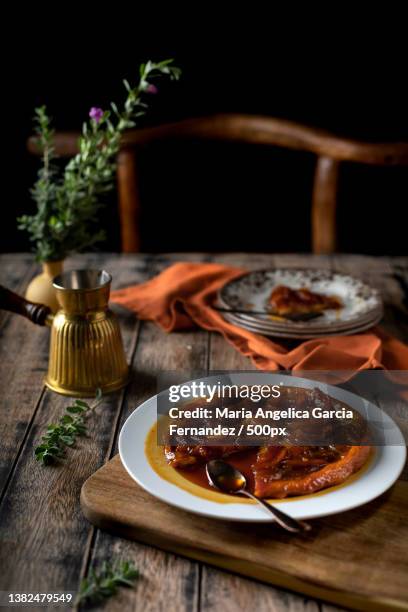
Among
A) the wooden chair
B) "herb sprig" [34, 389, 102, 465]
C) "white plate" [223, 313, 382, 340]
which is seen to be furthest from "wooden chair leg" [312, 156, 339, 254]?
"herb sprig" [34, 389, 102, 465]

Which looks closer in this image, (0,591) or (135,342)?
(0,591)

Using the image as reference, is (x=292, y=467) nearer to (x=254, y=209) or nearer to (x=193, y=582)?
(x=193, y=582)

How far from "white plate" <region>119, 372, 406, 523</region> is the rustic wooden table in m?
0.07

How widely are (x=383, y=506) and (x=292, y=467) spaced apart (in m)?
0.12

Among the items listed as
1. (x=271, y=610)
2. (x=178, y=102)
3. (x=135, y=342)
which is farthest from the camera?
(x=178, y=102)

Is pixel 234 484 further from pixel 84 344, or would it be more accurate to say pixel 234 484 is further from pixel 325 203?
pixel 325 203

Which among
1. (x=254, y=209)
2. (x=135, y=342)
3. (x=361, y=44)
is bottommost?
(x=254, y=209)

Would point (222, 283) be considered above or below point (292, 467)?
below

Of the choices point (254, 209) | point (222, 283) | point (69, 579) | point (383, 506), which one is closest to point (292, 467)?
point (383, 506)

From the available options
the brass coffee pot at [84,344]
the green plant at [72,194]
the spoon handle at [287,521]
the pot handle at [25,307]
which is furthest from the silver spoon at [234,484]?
the green plant at [72,194]

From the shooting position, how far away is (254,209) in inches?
133

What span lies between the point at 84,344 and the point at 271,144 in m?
1.45

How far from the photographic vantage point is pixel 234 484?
0.92 meters

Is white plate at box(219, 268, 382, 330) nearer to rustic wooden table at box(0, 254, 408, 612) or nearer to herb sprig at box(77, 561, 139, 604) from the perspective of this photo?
rustic wooden table at box(0, 254, 408, 612)
